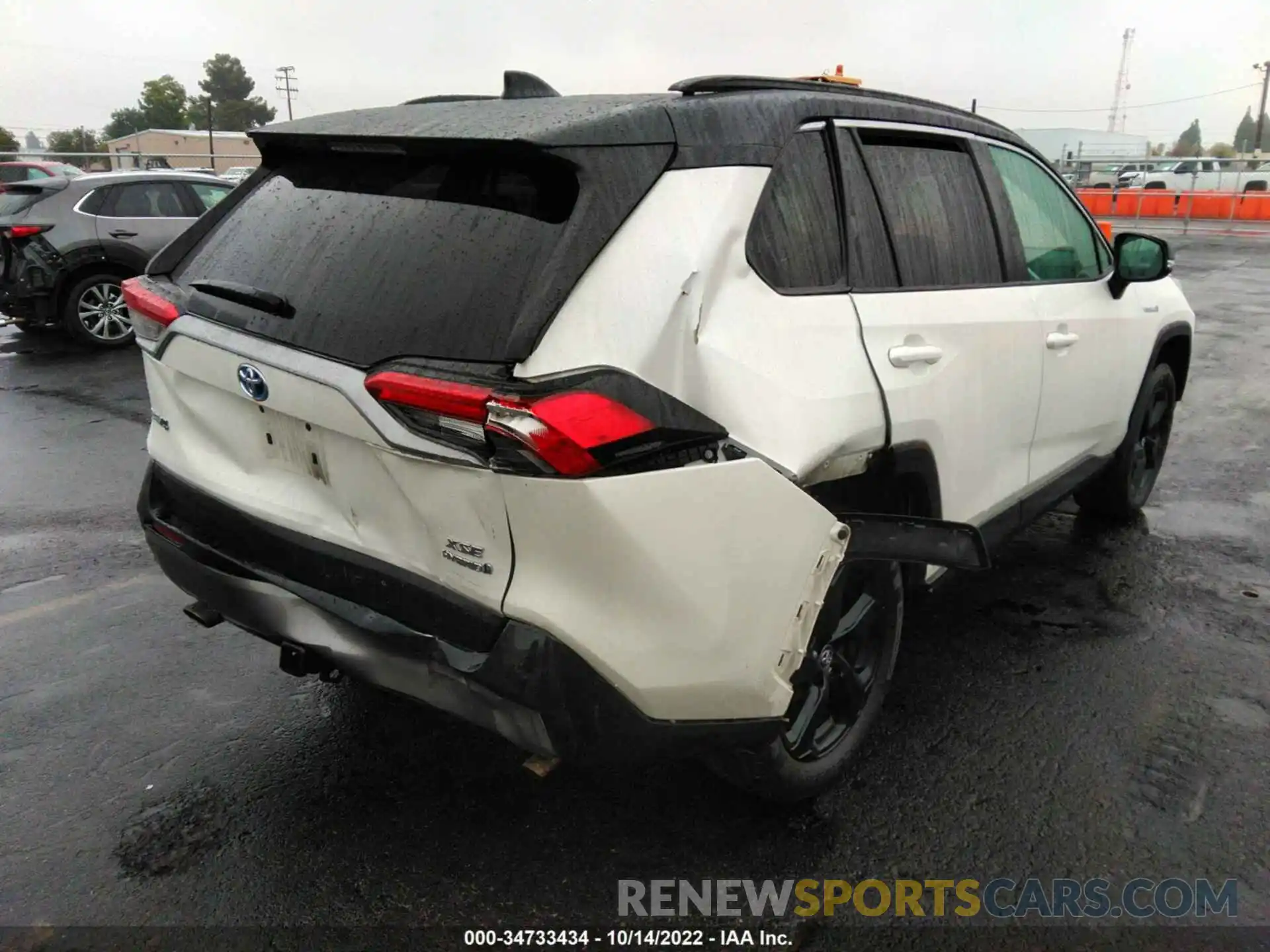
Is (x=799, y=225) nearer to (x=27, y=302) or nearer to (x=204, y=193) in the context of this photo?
(x=27, y=302)

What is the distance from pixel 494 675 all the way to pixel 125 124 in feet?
417

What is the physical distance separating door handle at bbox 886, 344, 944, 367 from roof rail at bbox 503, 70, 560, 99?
1193 millimetres

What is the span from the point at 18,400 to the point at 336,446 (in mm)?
6834

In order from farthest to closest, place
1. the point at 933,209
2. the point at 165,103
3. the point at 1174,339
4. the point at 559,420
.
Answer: the point at 165,103 < the point at 1174,339 < the point at 933,209 < the point at 559,420

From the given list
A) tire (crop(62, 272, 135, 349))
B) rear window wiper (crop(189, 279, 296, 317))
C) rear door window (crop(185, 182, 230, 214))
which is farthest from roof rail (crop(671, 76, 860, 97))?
rear door window (crop(185, 182, 230, 214))

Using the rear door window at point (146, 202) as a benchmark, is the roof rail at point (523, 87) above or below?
above

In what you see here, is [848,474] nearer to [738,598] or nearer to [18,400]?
[738,598]

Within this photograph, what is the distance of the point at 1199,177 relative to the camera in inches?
1425

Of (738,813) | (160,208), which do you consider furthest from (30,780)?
(160,208)

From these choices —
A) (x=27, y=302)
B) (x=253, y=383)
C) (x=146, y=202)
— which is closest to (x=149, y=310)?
(x=253, y=383)

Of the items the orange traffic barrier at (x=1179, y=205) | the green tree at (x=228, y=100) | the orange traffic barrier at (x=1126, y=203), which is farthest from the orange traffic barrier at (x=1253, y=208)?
the green tree at (x=228, y=100)

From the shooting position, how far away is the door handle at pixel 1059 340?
130 inches

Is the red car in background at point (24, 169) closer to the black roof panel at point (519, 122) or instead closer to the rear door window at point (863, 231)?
the black roof panel at point (519, 122)

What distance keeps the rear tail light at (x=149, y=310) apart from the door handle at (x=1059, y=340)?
2.78m
